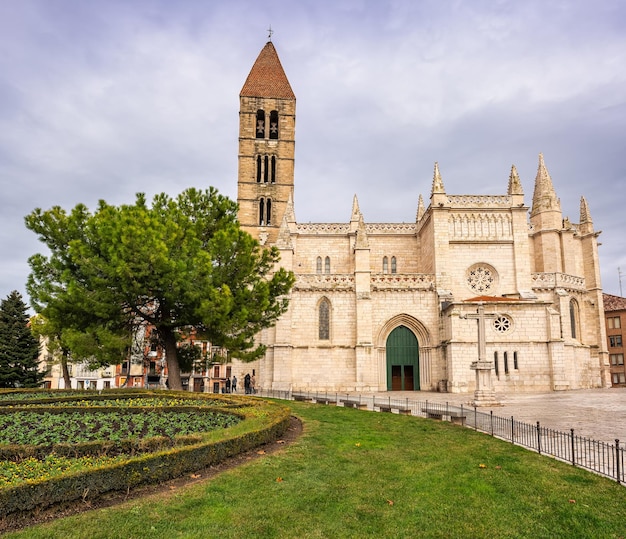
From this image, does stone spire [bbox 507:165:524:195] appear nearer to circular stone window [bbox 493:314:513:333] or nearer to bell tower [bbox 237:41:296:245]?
circular stone window [bbox 493:314:513:333]

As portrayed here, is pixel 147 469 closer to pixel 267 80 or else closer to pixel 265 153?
pixel 265 153

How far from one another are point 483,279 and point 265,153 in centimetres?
2551

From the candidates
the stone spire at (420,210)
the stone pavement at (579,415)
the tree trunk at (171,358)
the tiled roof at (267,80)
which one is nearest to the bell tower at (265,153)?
the tiled roof at (267,80)

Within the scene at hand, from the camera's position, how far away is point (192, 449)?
8383mm

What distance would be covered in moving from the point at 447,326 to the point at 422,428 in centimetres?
1945

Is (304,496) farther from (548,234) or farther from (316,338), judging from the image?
(548,234)

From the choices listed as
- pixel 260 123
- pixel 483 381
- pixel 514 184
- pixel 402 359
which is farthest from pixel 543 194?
pixel 260 123

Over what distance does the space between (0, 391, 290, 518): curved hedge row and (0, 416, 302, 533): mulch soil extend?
8 cm

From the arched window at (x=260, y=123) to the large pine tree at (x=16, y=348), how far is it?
27882 mm

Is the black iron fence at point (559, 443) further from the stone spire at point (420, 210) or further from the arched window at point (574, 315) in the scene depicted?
the stone spire at point (420, 210)

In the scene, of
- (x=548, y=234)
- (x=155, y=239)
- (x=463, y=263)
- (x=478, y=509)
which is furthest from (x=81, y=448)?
(x=548, y=234)

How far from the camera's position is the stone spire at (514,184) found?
122 feet

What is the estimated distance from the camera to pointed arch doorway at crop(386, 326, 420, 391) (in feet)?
114

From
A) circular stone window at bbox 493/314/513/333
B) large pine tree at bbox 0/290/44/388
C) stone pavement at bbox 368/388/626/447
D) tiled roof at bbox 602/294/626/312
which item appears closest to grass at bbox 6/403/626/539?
stone pavement at bbox 368/388/626/447
